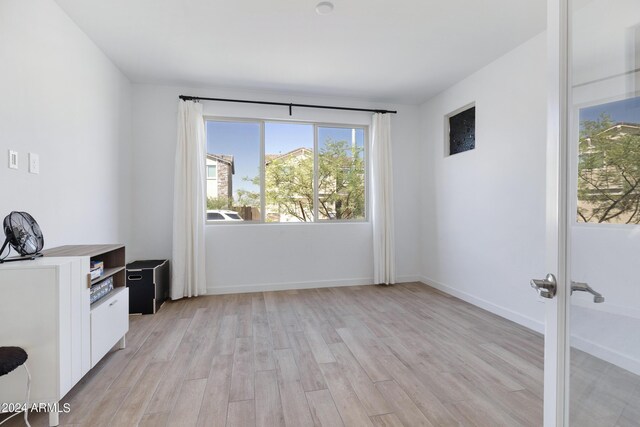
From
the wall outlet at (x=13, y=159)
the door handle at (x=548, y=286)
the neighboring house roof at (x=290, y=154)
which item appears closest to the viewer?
the door handle at (x=548, y=286)

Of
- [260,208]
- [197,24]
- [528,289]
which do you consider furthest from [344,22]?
[528,289]

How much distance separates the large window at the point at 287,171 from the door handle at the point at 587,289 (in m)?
3.68

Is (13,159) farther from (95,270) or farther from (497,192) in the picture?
(497,192)

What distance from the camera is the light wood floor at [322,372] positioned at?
166 centimetres

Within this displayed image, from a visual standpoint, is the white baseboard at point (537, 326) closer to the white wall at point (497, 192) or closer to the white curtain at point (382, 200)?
the white wall at point (497, 192)

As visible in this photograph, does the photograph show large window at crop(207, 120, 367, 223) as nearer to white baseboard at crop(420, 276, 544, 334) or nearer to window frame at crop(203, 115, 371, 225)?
window frame at crop(203, 115, 371, 225)

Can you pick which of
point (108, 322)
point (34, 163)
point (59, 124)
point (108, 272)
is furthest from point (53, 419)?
point (59, 124)

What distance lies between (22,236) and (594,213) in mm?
2748

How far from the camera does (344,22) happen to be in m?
2.62

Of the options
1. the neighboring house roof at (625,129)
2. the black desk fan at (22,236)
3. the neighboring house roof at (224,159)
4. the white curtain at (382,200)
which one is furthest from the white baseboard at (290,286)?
the neighboring house roof at (625,129)

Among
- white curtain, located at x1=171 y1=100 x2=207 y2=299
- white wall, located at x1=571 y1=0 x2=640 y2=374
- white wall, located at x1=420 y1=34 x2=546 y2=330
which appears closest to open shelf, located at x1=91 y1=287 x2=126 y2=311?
white curtain, located at x1=171 y1=100 x2=207 y2=299

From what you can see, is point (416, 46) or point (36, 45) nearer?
point (36, 45)

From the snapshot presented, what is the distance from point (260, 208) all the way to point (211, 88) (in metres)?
1.73

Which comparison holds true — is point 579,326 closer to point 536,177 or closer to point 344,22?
point 536,177
